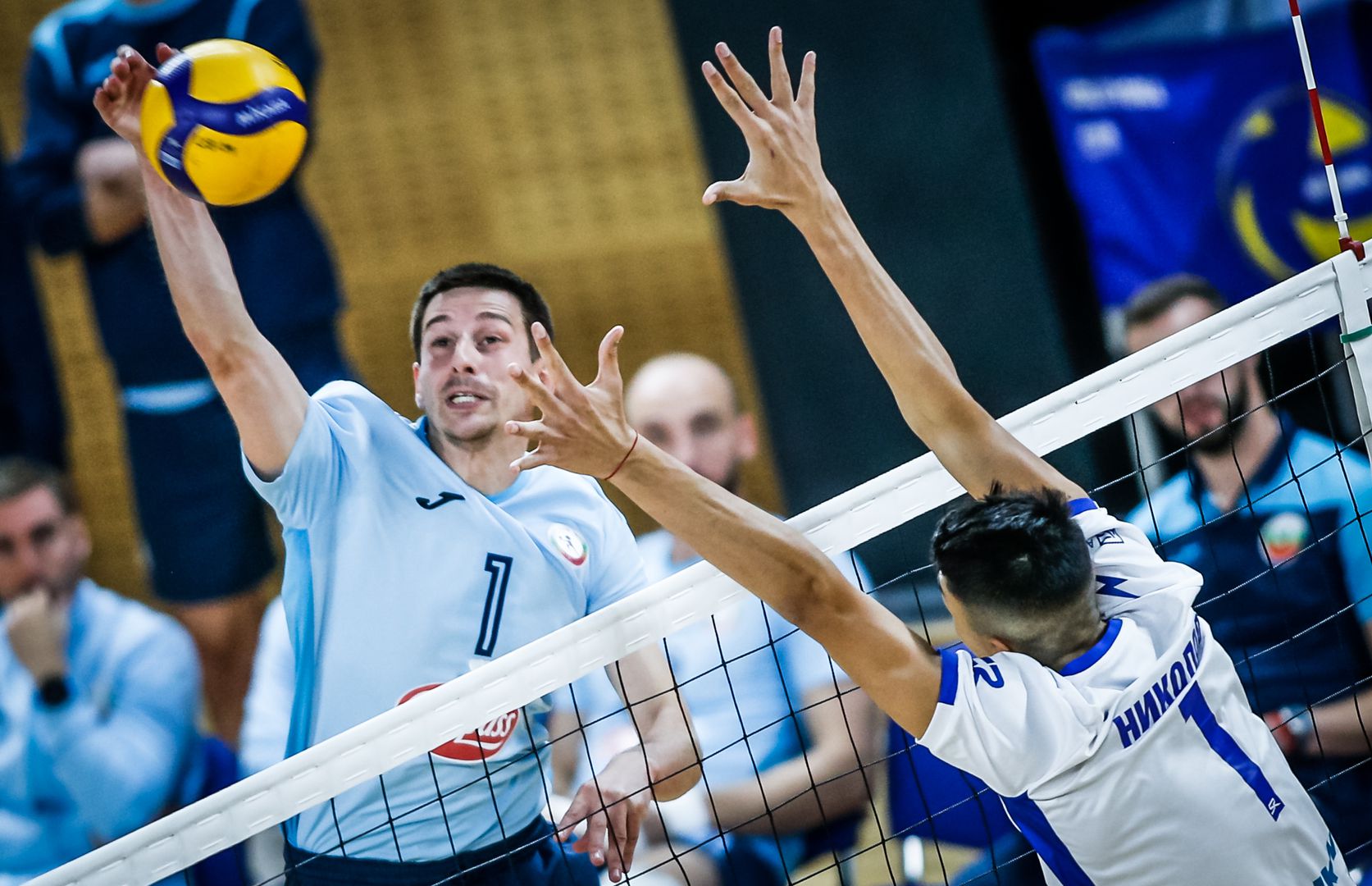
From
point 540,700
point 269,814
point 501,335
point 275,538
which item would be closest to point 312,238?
point 275,538

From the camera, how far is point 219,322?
2.75m

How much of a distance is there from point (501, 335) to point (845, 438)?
8.86 ft

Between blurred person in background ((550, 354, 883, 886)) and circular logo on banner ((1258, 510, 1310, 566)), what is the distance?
1460 mm

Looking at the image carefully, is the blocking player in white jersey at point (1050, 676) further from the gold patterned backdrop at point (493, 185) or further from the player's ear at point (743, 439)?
the gold patterned backdrop at point (493, 185)

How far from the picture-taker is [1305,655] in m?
3.93

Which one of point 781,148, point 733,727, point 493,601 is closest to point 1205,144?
point 733,727

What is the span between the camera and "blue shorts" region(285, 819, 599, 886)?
2.87 meters

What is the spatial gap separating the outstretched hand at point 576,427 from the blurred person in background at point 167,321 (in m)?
2.72

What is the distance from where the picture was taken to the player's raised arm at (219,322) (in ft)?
9.04

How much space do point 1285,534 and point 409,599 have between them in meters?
2.81

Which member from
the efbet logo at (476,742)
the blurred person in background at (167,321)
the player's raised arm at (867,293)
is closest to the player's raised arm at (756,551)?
the player's raised arm at (867,293)

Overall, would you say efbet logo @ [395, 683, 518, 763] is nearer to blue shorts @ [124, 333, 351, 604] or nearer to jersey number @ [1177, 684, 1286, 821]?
jersey number @ [1177, 684, 1286, 821]

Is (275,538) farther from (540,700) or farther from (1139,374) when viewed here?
(1139,374)

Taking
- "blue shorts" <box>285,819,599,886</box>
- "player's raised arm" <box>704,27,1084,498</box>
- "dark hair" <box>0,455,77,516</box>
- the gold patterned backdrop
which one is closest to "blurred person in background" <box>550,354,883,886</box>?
"blue shorts" <box>285,819,599,886</box>
